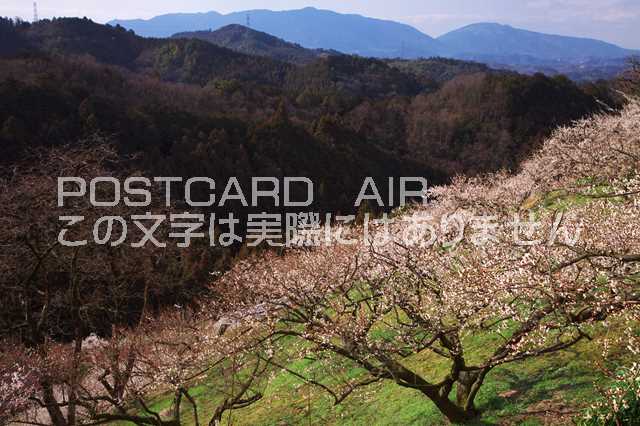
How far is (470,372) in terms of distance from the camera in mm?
6629

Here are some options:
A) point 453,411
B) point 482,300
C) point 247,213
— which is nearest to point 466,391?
point 453,411

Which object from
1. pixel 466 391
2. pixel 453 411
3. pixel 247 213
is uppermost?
pixel 466 391

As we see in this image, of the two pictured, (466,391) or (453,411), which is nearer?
(453,411)

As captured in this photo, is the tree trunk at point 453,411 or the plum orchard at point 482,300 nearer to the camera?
the plum orchard at point 482,300

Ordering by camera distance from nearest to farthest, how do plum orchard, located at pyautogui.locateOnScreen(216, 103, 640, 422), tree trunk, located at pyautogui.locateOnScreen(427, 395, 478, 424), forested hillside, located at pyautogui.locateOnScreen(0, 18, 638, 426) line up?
plum orchard, located at pyautogui.locateOnScreen(216, 103, 640, 422) < tree trunk, located at pyautogui.locateOnScreen(427, 395, 478, 424) < forested hillside, located at pyautogui.locateOnScreen(0, 18, 638, 426)

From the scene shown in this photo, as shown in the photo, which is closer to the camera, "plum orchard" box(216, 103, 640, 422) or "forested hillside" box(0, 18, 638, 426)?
"plum orchard" box(216, 103, 640, 422)

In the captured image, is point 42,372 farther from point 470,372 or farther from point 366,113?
point 366,113

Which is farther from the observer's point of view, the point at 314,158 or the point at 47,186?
the point at 314,158

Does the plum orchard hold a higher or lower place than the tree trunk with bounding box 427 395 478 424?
higher

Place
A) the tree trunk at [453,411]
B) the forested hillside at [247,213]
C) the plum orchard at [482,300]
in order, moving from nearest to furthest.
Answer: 1. the plum orchard at [482,300]
2. the tree trunk at [453,411]
3. the forested hillside at [247,213]

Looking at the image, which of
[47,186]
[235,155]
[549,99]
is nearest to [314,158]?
[235,155]

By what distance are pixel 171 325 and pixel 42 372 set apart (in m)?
6.93

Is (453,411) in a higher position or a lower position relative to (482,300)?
lower

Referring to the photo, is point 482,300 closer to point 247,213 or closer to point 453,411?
point 453,411
